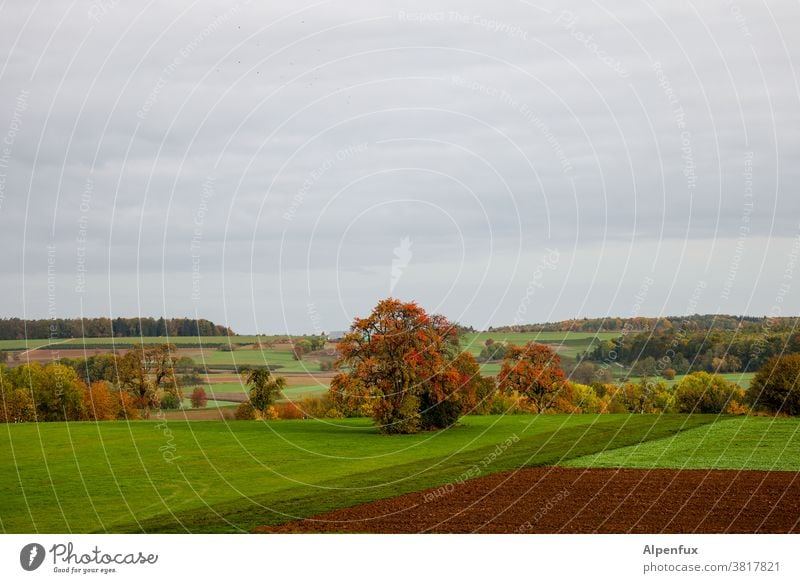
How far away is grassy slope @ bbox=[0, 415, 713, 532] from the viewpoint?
3725cm

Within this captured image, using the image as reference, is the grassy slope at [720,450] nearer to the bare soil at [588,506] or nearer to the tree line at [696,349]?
the bare soil at [588,506]

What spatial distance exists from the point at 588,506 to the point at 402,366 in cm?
2050

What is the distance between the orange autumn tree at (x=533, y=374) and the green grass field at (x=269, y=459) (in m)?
2.18

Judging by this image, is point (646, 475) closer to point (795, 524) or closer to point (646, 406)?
point (795, 524)

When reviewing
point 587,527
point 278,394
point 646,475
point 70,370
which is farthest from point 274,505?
point 70,370

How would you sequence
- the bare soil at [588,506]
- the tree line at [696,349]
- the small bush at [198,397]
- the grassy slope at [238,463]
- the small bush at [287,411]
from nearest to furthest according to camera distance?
the bare soil at [588,506]
the grassy slope at [238,463]
the tree line at [696,349]
the small bush at [198,397]
the small bush at [287,411]

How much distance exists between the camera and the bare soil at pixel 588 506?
A: 110 ft

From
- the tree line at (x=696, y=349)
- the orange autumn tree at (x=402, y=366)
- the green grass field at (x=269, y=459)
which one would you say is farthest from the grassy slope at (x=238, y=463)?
the tree line at (x=696, y=349)

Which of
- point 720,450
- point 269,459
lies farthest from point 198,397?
point 720,450

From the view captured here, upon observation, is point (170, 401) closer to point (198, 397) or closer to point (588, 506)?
point (198, 397)

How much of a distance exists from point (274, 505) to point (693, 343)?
41.9 meters

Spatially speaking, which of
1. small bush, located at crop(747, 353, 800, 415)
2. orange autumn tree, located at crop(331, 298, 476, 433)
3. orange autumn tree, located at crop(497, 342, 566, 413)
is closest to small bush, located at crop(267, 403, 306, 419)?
orange autumn tree, located at crop(331, 298, 476, 433)

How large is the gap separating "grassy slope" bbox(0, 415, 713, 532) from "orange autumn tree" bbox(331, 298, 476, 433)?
1661mm

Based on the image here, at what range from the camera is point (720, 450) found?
51594 millimetres
